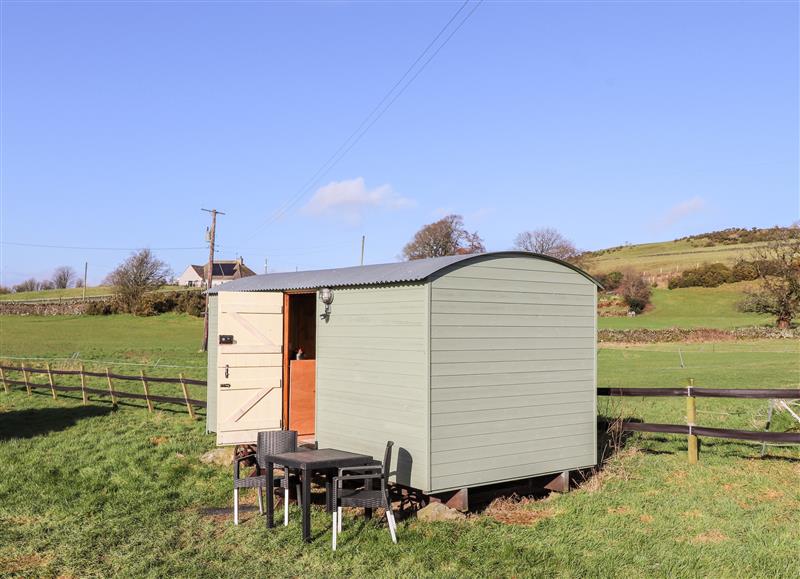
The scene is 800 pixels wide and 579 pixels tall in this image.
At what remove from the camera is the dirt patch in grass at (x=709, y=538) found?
687 cm

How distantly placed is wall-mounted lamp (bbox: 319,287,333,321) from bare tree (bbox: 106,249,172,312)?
46838mm

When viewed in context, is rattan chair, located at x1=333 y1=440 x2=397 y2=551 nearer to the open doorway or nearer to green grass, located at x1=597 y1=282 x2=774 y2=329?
the open doorway

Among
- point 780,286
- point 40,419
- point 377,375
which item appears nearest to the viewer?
point 377,375

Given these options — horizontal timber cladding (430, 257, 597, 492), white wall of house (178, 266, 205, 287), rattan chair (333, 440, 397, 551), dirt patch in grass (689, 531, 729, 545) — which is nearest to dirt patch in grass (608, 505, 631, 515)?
dirt patch in grass (689, 531, 729, 545)

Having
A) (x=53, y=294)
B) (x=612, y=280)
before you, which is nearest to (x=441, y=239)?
(x=612, y=280)

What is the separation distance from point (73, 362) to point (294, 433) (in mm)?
18743

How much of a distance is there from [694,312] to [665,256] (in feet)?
86.1

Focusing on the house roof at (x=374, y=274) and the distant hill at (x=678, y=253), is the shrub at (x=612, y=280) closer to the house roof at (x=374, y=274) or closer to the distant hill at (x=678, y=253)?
the distant hill at (x=678, y=253)

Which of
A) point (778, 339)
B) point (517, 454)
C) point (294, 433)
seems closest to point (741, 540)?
point (517, 454)

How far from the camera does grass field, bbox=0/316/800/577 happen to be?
6.39 metres

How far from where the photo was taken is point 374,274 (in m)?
8.75

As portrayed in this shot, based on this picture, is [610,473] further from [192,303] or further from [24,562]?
[192,303]

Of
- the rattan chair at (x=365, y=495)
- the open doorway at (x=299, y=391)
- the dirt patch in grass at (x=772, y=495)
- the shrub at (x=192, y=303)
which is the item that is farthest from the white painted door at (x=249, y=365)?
the shrub at (x=192, y=303)

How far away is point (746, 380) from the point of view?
68.2 ft
